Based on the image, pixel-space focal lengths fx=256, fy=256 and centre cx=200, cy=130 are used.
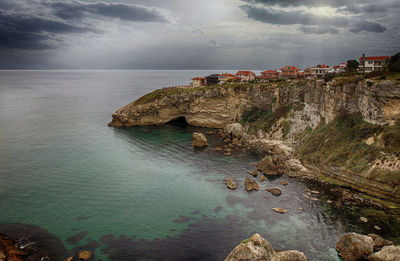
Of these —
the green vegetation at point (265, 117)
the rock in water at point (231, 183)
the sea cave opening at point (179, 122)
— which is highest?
the green vegetation at point (265, 117)

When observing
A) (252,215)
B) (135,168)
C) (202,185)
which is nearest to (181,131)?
(135,168)

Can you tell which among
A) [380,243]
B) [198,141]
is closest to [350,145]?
[380,243]

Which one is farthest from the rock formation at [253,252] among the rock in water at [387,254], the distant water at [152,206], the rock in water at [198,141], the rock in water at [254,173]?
the rock in water at [198,141]

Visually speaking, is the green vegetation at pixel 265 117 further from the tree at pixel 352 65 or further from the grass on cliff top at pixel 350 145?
the tree at pixel 352 65

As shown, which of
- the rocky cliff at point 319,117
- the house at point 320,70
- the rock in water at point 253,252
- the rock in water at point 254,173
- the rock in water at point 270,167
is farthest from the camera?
the house at point 320,70

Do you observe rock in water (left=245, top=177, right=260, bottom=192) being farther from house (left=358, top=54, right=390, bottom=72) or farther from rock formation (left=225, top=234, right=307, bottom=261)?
house (left=358, top=54, right=390, bottom=72)

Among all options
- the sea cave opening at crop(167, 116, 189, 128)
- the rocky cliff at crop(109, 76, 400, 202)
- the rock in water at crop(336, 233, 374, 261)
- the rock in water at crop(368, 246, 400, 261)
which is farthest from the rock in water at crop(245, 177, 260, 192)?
the sea cave opening at crop(167, 116, 189, 128)
